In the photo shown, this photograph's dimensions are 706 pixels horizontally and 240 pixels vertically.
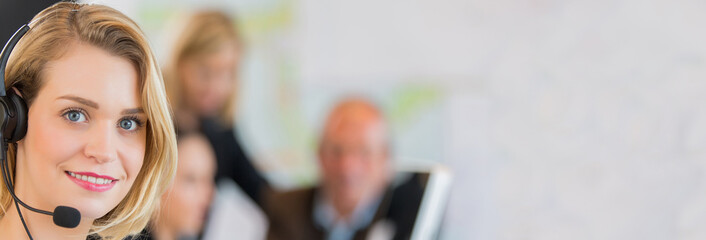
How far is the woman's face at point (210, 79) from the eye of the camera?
3.27 m

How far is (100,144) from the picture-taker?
826 millimetres

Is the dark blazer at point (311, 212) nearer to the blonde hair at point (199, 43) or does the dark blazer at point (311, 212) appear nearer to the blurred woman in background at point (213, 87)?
the blurred woman in background at point (213, 87)

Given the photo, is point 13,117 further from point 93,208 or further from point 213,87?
point 213,87

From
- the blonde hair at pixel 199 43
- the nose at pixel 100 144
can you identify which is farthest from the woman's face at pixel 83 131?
the blonde hair at pixel 199 43

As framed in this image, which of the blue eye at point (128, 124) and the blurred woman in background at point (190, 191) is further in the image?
the blurred woman in background at point (190, 191)

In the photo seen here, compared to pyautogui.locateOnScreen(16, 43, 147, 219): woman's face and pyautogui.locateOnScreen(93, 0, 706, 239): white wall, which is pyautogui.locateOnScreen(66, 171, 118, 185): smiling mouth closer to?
pyautogui.locateOnScreen(16, 43, 147, 219): woman's face

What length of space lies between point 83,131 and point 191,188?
256 cm

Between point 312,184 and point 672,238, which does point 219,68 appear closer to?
point 312,184

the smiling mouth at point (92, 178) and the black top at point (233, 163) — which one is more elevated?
the black top at point (233, 163)

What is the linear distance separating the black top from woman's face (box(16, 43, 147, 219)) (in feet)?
8.28

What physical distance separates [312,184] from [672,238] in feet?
4.98

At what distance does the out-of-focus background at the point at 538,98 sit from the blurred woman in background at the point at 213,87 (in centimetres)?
9

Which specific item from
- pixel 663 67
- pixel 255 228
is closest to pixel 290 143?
pixel 255 228

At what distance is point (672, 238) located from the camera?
10.4 ft
